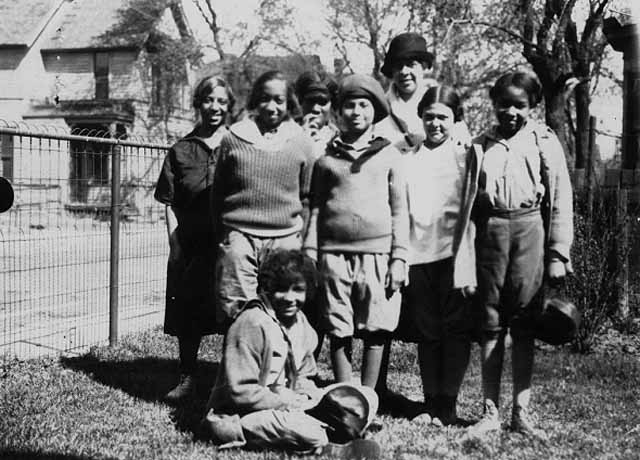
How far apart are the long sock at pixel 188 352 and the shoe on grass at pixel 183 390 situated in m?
0.04

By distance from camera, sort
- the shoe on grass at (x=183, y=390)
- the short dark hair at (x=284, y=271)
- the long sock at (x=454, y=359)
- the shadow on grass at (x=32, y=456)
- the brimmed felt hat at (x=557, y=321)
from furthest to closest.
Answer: the shoe on grass at (x=183, y=390), the long sock at (x=454, y=359), the brimmed felt hat at (x=557, y=321), the short dark hair at (x=284, y=271), the shadow on grass at (x=32, y=456)

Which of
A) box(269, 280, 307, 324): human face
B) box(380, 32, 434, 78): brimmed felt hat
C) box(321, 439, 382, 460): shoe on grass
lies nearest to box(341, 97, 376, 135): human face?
box(380, 32, 434, 78): brimmed felt hat

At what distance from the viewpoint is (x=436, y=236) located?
16.3ft

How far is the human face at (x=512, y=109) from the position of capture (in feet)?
15.5

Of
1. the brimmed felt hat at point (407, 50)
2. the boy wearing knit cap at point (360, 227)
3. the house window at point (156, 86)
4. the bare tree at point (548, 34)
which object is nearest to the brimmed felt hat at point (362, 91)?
the boy wearing knit cap at point (360, 227)

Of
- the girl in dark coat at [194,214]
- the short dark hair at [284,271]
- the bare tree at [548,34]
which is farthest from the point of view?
the bare tree at [548,34]

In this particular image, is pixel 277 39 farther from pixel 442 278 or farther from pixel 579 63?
pixel 442 278

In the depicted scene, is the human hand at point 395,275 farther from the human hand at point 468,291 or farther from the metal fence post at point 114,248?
the metal fence post at point 114,248

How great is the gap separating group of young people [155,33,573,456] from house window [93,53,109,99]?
29.4 metres

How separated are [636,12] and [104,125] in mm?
24879

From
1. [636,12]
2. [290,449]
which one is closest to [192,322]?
[290,449]

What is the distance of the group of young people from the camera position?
4527 millimetres

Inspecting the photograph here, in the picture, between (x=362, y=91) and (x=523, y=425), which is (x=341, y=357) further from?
(x=362, y=91)

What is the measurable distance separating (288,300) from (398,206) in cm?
87
